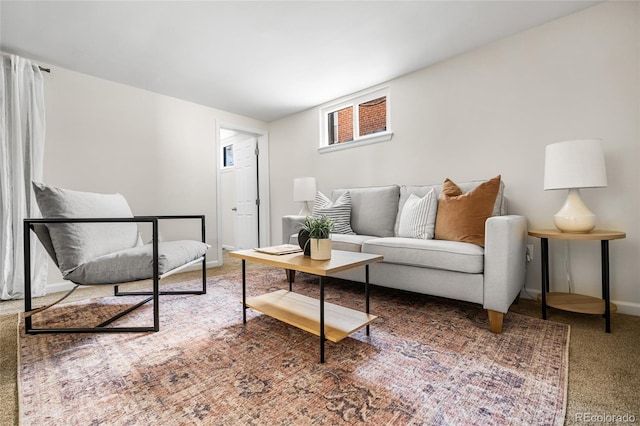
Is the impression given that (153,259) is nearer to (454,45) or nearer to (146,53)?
(146,53)

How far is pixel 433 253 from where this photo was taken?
71.8 inches

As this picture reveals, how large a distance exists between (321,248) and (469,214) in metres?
1.14

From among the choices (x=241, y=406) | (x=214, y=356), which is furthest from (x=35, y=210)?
(x=241, y=406)

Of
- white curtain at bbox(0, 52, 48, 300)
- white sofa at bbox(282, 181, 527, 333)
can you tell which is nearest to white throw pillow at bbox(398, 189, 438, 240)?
white sofa at bbox(282, 181, 527, 333)

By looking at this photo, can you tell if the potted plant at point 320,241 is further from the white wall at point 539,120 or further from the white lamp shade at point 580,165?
the white wall at point 539,120

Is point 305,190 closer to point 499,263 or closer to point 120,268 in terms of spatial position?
point 120,268

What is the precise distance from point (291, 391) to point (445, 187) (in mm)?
1849

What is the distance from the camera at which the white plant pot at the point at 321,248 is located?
150 cm

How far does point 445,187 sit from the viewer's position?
2258mm

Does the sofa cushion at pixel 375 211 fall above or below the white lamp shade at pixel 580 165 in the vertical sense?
below

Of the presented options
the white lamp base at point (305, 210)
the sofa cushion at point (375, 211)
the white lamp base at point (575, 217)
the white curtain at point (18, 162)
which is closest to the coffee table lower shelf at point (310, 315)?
the sofa cushion at point (375, 211)

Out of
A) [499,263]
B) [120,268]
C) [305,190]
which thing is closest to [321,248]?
[499,263]

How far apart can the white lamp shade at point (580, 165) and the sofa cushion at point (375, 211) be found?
4.01 feet

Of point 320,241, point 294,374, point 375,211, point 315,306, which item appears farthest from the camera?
point 375,211
